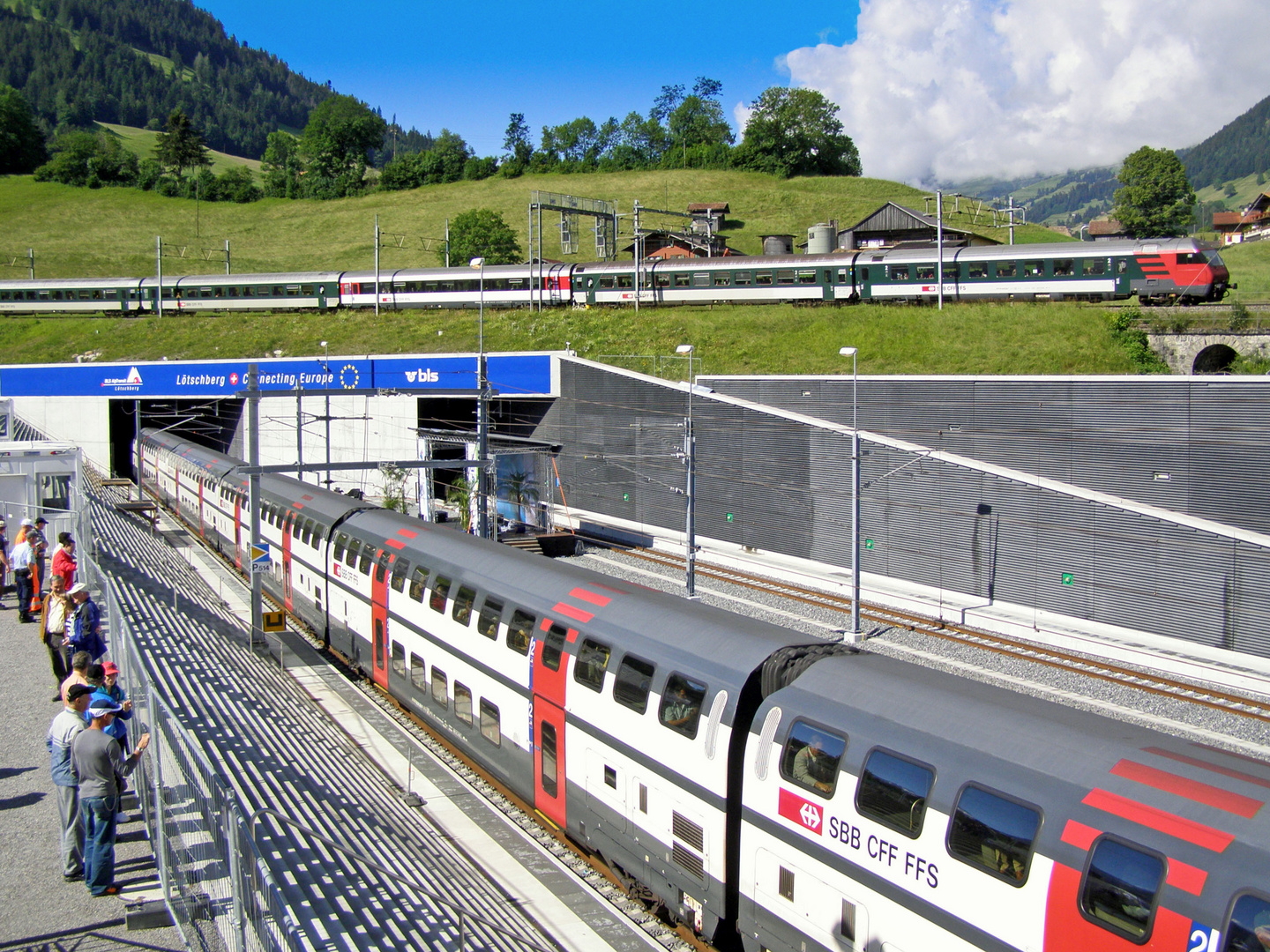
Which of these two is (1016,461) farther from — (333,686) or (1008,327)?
(333,686)

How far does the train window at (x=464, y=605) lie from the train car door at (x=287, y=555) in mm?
9406

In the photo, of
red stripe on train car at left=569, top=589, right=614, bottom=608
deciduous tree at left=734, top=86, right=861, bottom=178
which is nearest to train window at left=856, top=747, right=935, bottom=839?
red stripe on train car at left=569, top=589, right=614, bottom=608

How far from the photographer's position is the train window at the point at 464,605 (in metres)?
13.1

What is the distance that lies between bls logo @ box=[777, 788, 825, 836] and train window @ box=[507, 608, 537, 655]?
459cm

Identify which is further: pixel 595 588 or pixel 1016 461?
pixel 1016 461

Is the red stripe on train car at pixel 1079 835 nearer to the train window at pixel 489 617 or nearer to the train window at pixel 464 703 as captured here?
the train window at pixel 489 617

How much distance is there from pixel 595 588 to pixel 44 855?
6189mm

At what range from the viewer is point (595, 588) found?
11258mm

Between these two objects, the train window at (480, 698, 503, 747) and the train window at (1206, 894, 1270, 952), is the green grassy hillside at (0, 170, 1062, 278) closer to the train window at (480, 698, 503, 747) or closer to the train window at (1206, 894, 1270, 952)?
the train window at (480, 698, 503, 747)

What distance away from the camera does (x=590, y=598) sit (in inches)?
436

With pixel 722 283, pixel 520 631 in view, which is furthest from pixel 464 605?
pixel 722 283

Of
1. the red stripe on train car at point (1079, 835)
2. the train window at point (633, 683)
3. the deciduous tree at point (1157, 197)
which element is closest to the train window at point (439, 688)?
the train window at point (633, 683)

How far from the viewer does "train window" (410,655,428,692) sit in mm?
14712

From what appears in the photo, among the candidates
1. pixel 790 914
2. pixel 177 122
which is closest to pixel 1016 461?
pixel 790 914
